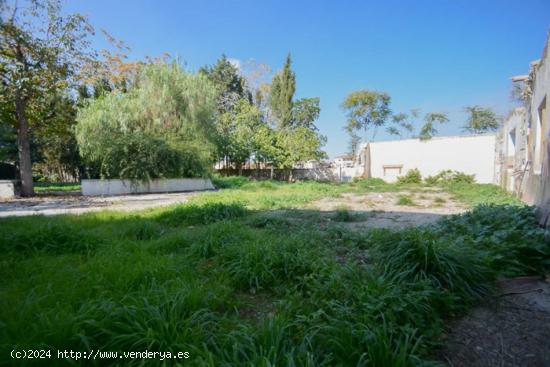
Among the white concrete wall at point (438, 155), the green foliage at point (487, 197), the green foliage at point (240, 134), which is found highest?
the green foliage at point (240, 134)

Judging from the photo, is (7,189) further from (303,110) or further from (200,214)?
(303,110)

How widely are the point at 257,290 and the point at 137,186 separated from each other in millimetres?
11812

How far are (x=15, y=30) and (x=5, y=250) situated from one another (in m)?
10.5

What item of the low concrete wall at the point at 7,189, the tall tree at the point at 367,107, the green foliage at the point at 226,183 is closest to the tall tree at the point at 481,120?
the tall tree at the point at 367,107

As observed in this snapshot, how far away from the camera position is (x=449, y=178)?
17.1 meters

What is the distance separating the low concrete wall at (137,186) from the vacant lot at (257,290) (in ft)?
29.3

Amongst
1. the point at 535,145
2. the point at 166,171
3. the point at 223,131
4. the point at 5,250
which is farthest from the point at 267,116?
the point at 5,250

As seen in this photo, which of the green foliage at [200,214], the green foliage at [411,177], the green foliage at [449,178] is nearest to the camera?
the green foliage at [200,214]

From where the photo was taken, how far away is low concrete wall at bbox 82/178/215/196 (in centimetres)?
1189

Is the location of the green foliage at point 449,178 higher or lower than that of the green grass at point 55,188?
lower

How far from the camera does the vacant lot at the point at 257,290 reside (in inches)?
61.2

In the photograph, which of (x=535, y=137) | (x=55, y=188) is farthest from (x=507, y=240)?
(x=55, y=188)

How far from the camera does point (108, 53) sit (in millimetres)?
18750

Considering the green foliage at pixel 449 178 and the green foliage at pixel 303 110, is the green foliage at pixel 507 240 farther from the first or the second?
the green foliage at pixel 303 110
